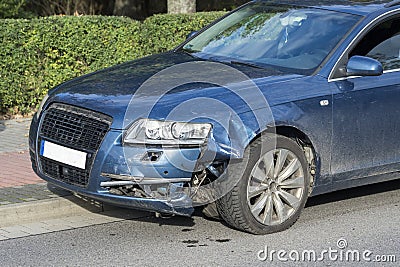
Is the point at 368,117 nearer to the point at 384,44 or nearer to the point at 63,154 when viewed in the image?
the point at 384,44

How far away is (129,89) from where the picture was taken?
654cm

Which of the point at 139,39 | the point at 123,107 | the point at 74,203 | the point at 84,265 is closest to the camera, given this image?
the point at 84,265

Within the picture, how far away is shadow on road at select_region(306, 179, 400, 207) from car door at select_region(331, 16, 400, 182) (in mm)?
714

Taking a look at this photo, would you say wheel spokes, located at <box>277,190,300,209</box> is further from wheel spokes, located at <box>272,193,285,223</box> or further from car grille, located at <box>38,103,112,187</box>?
car grille, located at <box>38,103,112,187</box>

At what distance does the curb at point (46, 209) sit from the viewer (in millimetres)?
6832

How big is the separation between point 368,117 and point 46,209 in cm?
279

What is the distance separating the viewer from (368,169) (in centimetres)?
702

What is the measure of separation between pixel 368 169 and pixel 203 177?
165cm

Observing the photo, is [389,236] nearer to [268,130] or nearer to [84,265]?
[268,130]

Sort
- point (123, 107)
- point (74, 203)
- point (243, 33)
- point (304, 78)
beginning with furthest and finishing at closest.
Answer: point (243, 33), point (74, 203), point (304, 78), point (123, 107)

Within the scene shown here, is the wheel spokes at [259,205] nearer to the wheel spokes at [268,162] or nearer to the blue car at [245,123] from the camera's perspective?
the blue car at [245,123]

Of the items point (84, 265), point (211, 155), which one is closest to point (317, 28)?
point (211, 155)

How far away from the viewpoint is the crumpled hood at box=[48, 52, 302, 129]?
621 centimetres

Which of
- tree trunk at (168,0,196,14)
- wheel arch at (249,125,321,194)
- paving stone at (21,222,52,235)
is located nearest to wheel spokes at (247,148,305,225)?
wheel arch at (249,125,321,194)
